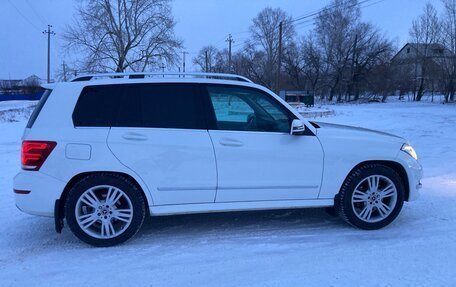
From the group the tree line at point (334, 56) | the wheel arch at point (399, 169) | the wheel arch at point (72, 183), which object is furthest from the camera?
the tree line at point (334, 56)

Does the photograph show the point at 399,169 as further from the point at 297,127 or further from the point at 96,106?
the point at 96,106

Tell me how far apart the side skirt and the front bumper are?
3.19ft

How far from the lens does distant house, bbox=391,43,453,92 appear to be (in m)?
57.1

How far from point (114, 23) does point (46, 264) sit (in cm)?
4253

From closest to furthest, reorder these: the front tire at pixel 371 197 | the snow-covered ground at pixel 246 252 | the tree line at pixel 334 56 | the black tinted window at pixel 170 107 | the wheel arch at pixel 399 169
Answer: the snow-covered ground at pixel 246 252 < the black tinted window at pixel 170 107 < the front tire at pixel 371 197 < the wheel arch at pixel 399 169 < the tree line at pixel 334 56

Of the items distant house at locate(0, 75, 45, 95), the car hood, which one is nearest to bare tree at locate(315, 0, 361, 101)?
distant house at locate(0, 75, 45, 95)

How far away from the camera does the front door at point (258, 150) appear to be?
438cm

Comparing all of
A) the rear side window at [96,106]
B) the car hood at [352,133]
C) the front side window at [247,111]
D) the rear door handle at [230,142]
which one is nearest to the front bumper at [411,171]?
the car hood at [352,133]

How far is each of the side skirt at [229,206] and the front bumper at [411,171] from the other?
0.97m

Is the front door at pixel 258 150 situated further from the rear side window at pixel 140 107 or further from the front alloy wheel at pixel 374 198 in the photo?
the front alloy wheel at pixel 374 198

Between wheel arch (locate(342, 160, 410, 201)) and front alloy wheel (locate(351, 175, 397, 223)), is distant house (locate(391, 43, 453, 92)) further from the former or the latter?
front alloy wheel (locate(351, 175, 397, 223))

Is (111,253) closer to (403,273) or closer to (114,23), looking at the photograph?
(403,273)

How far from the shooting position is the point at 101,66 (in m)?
42.2

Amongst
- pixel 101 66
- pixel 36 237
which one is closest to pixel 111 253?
pixel 36 237
